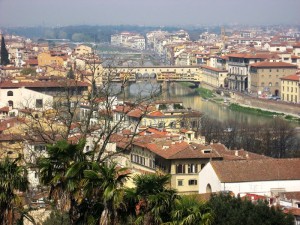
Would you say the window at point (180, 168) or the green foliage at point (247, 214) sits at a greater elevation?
the green foliage at point (247, 214)

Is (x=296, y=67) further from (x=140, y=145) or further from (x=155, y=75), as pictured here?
(x=140, y=145)

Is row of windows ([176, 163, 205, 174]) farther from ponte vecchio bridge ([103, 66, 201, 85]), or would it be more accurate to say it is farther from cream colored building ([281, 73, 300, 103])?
ponte vecchio bridge ([103, 66, 201, 85])

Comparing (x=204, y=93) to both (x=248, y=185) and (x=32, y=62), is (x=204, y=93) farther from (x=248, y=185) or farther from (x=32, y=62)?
(x=248, y=185)

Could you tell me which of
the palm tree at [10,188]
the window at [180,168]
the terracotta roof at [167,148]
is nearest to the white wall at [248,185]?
the window at [180,168]

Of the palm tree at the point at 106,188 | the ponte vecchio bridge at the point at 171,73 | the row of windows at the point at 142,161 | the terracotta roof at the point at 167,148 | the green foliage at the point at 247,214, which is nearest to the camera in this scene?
the palm tree at the point at 106,188

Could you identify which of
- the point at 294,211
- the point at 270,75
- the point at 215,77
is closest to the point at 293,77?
the point at 270,75

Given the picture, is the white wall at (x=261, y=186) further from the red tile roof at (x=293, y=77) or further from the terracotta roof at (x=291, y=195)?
the red tile roof at (x=293, y=77)

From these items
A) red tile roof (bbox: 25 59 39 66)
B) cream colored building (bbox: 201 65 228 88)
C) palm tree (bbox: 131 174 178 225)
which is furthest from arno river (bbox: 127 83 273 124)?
palm tree (bbox: 131 174 178 225)

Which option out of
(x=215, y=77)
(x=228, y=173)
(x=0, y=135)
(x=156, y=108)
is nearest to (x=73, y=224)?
(x=228, y=173)
